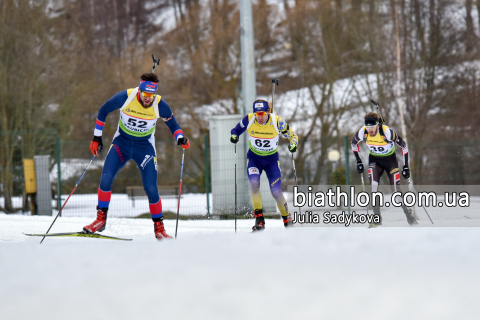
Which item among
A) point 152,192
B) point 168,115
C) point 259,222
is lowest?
point 259,222

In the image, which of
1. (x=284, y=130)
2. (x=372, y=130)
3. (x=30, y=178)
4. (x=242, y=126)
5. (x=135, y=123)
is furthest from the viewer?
(x=30, y=178)

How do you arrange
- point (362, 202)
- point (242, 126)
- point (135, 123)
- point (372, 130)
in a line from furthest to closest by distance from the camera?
1. point (362, 202)
2. point (372, 130)
3. point (242, 126)
4. point (135, 123)

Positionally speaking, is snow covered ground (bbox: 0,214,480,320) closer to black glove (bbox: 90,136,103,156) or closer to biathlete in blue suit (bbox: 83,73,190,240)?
biathlete in blue suit (bbox: 83,73,190,240)

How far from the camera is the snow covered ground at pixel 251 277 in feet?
9.35

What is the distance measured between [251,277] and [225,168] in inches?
281

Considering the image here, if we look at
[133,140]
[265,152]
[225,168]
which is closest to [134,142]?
[133,140]

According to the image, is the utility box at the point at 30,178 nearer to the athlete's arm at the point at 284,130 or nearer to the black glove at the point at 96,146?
the black glove at the point at 96,146

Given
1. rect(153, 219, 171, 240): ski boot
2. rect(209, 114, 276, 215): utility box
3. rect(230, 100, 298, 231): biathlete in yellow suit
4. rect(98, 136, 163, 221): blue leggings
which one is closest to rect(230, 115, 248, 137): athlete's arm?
rect(230, 100, 298, 231): biathlete in yellow suit

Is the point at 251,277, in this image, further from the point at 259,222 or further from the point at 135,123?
the point at 259,222

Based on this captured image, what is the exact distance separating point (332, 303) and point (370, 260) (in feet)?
3.73

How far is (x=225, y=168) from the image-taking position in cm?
1059

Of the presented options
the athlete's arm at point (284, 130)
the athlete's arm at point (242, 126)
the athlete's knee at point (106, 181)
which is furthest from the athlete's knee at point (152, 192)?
the athlete's arm at point (284, 130)

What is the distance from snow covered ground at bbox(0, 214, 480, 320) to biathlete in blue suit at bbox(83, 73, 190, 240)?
73 cm

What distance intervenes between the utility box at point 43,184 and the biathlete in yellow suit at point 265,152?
5546 millimetres
